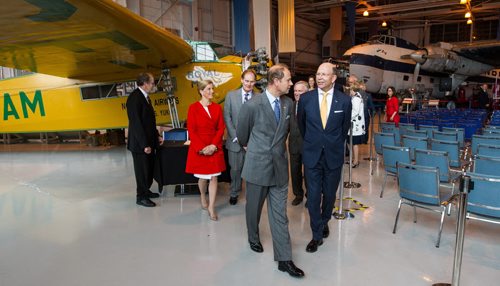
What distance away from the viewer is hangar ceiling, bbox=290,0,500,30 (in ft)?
71.1

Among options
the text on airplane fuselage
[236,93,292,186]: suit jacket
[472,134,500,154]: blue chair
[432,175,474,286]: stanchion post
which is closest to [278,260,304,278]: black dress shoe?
[236,93,292,186]: suit jacket

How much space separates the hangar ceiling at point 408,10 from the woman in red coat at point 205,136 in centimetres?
2002

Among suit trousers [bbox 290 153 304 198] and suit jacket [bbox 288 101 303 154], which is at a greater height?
suit jacket [bbox 288 101 303 154]

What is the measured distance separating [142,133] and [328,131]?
2.47m

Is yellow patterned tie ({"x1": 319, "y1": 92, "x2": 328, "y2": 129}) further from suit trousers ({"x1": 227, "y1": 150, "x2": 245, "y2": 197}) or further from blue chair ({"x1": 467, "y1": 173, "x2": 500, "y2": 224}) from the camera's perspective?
suit trousers ({"x1": 227, "y1": 150, "x2": 245, "y2": 197})

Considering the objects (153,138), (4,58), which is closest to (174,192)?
(153,138)

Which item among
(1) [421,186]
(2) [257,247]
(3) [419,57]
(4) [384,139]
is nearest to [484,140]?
(4) [384,139]

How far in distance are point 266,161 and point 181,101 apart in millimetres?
5590

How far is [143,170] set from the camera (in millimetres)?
4547

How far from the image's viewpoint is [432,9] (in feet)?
81.5

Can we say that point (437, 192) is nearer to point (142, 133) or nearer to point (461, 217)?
point (461, 217)

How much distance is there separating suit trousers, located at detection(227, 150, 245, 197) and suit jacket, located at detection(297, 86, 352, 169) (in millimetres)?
1401

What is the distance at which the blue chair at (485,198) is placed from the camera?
Answer: 110 inches

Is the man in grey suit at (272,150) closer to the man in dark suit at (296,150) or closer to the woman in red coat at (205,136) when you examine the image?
the woman in red coat at (205,136)
